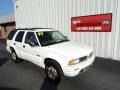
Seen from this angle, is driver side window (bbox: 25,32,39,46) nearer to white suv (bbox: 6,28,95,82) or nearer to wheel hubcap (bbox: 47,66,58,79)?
white suv (bbox: 6,28,95,82)

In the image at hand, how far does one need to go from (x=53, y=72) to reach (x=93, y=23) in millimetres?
4741

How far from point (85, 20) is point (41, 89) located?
5608 mm

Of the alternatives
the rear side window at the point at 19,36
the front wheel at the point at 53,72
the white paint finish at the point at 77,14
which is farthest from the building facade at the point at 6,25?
the front wheel at the point at 53,72

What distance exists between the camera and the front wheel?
4.86 meters

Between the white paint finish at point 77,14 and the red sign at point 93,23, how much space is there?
0.21 m

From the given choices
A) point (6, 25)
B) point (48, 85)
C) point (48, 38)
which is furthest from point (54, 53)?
point (6, 25)

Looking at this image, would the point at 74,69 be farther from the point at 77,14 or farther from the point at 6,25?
the point at 6,25

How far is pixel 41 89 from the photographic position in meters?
4.76

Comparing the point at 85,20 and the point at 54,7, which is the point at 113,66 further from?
the point at 54,7

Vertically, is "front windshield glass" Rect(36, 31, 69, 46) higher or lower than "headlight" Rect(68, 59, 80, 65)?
higher

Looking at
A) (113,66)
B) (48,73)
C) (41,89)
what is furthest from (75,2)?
(41,89)

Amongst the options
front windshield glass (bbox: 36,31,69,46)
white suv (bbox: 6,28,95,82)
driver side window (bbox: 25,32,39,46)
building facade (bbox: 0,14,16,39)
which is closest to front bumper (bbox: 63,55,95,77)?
white suv (bbox: 6,28,95,82)

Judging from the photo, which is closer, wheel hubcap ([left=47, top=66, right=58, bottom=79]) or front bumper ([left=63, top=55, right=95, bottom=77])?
front bumper ([left=63, top=55, right=95, bottom=77])

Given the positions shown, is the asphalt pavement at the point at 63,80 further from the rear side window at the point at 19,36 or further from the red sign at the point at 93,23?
the red sign at the point at 93,23
